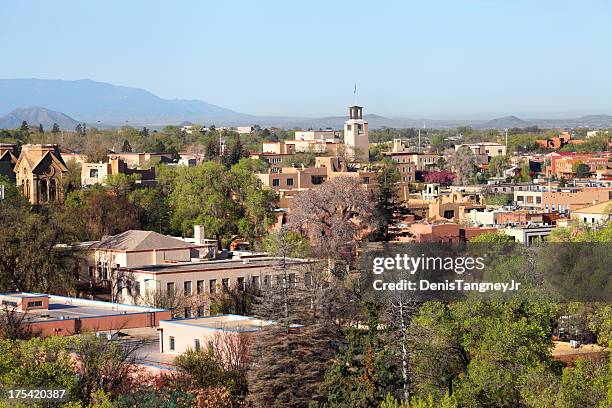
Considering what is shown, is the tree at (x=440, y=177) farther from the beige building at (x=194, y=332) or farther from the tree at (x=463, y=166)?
the beige building at (x=194, y=332)

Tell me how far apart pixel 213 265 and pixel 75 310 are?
1045cm

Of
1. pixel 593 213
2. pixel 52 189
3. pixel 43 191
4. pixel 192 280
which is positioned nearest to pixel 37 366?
pixel 192 280

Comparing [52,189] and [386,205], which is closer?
[386,205]

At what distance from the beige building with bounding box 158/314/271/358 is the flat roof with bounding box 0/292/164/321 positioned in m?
4.34

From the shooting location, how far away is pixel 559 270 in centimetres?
4447

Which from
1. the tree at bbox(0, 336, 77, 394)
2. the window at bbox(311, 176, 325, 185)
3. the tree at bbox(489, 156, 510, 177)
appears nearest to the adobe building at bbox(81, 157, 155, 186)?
the window at bbox(311, 176, 325, 185)

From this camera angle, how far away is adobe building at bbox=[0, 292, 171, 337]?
4034 centimetres

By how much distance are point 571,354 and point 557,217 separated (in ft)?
107

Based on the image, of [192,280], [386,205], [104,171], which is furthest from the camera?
[104,171]

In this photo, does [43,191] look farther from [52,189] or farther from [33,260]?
[33,260]

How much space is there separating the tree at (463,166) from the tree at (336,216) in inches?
2428

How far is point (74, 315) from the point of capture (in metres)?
42.7

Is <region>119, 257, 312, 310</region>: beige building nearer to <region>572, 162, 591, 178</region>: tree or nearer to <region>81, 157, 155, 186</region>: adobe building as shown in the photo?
<region>81, 157, 155, 186</region>: adobe building

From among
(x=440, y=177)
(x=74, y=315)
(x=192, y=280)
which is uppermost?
(x=74, y=315)
